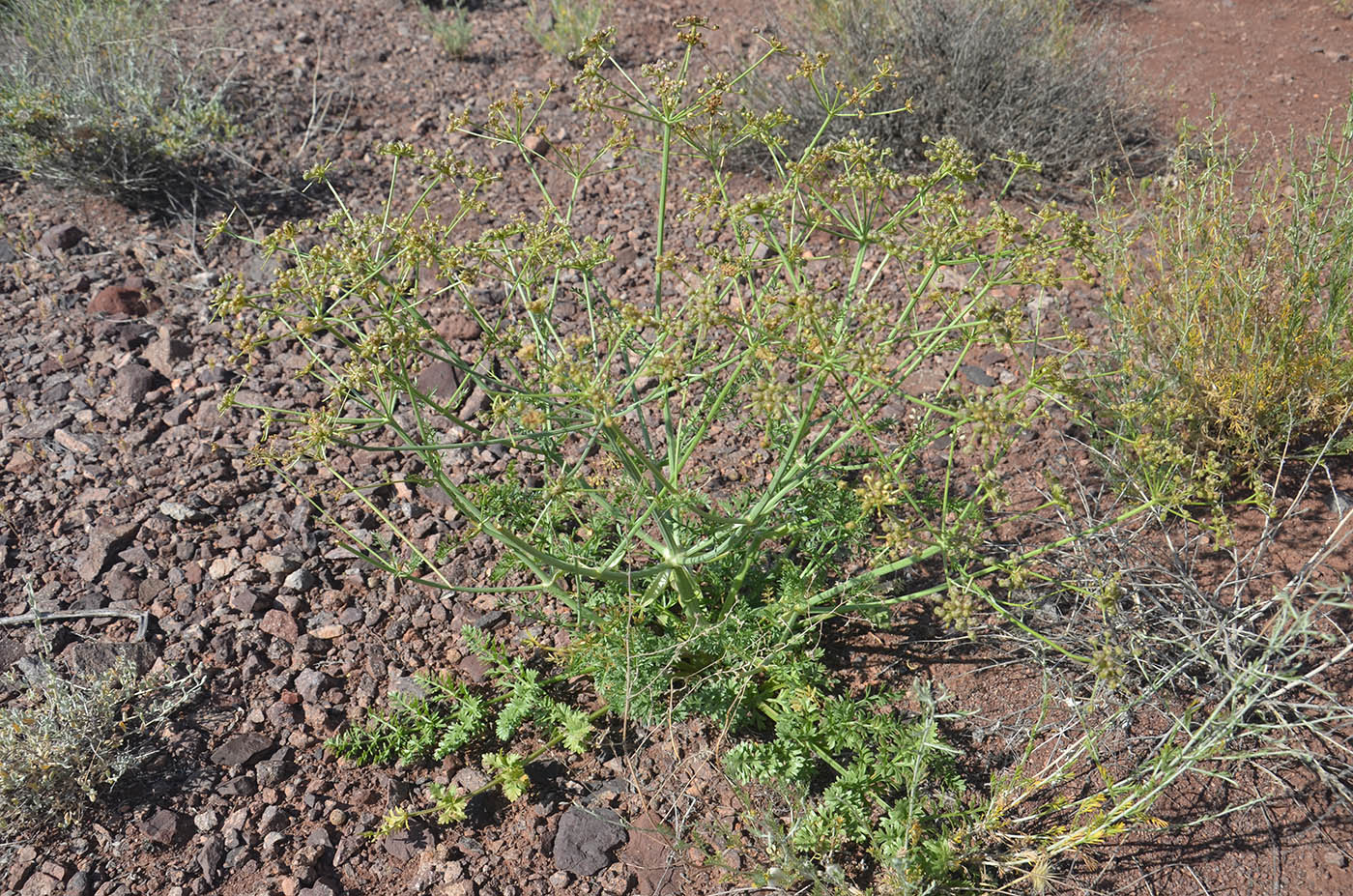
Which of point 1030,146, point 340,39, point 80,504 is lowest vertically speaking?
point 80,504

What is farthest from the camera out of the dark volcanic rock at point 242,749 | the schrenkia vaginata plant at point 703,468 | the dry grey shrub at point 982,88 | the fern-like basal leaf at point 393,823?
the dry grey shrub at point 982,88

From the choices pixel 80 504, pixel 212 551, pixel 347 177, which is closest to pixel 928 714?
pixel 212 551

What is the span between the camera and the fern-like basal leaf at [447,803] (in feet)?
8.27

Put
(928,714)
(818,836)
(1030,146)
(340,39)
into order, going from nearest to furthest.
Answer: (928,714)
(818,836)
(1030,146)
(340,39)

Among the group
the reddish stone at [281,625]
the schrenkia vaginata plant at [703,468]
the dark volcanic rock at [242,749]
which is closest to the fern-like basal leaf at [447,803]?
the schrenkia vaginata plant at [703,468]

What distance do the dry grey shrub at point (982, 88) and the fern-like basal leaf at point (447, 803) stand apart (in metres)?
3.80

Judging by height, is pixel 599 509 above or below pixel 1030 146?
below

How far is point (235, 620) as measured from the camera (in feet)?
10.2

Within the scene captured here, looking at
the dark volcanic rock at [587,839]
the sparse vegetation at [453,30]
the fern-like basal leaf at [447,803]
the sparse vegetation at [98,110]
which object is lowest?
the dark volcanic rock at [587,839]

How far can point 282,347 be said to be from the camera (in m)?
4.19

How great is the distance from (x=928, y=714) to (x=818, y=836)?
433mm

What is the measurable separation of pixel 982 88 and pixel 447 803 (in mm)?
4514

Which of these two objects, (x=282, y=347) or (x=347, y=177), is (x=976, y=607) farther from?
(x=347, y=177)

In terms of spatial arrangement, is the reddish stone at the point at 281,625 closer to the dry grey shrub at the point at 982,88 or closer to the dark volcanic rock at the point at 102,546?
the dark volcanic rock at the point at 102,546
